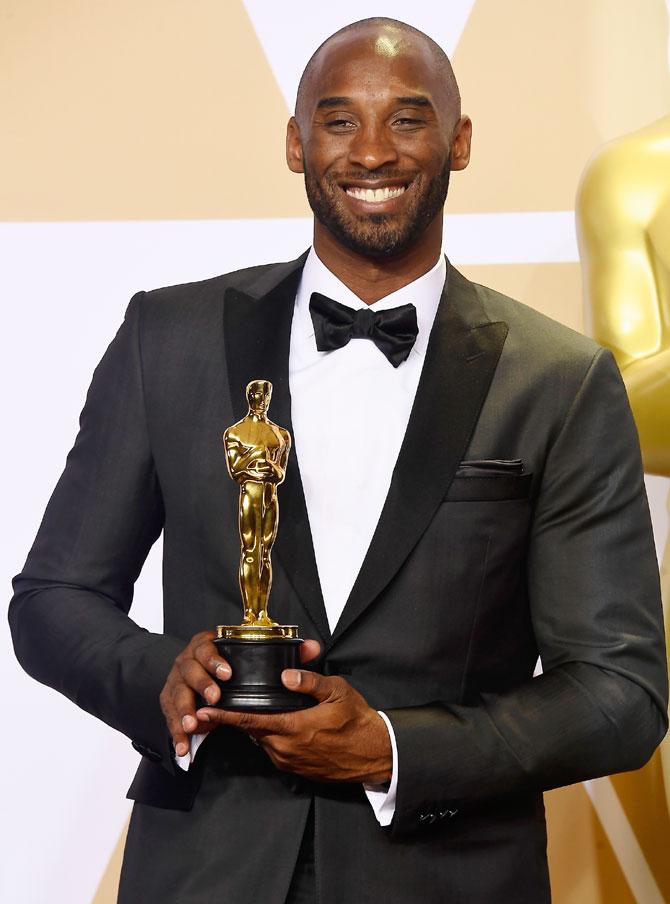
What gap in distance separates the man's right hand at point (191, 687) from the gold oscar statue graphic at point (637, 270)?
1154mm

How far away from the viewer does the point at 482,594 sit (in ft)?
6.79

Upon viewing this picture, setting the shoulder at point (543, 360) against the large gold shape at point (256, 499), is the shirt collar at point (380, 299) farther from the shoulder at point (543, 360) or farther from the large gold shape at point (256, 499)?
the large gold shape at point (256, 499)

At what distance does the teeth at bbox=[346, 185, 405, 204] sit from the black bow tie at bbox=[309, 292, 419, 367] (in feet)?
0.48

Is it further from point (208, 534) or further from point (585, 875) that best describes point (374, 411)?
point (585, 875)

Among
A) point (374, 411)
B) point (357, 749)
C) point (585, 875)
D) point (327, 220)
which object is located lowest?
point (585, 875)

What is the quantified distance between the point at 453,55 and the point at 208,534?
5.32 feet

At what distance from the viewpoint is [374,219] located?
7.22 ft

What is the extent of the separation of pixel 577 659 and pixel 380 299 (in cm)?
59

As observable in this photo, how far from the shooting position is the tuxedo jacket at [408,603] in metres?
1.98

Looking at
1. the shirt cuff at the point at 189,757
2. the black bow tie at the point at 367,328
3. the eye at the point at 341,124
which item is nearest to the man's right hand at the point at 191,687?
the shirt cuff at the point at 189,757

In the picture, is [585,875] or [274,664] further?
[585,875]

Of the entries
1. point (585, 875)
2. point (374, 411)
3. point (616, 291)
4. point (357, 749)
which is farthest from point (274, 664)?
point (585, 875)

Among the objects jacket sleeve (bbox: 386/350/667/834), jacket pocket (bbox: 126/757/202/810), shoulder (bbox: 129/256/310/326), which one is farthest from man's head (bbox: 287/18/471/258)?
jacket pocket (bbox: 126/757/202/810)

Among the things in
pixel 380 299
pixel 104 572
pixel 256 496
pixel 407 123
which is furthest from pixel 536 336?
pixel 104 572
